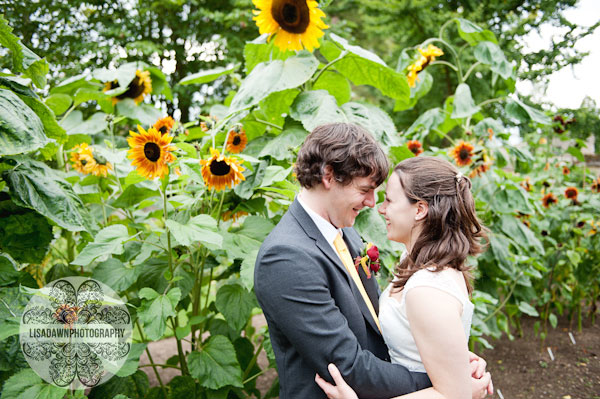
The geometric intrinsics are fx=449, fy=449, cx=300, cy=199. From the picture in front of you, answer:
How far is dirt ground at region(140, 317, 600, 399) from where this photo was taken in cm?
321

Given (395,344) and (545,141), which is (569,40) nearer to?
(545,141)

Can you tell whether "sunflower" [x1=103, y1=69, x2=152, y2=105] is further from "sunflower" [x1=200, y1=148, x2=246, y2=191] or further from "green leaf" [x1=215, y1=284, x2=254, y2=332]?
"green leaf" [x1=215, y1=284, x2=254, y2=332]

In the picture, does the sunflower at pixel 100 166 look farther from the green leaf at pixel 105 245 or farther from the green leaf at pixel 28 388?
the green leaf at pixel 28 388

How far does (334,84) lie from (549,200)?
8.81ft

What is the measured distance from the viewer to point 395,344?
4.73 ft

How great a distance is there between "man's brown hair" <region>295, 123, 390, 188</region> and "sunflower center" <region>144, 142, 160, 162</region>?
0.53m

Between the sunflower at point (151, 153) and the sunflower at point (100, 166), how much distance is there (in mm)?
422

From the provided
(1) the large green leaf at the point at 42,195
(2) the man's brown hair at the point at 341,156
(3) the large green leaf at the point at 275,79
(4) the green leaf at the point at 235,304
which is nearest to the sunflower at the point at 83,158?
(1) the large green leaf at the point at 42,195

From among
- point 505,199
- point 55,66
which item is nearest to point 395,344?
point 505,199

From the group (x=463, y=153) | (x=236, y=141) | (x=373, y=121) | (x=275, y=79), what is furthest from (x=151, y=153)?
(x=463, y=153)

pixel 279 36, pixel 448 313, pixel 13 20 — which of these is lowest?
pixel 448 313

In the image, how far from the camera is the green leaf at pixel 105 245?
153 cm

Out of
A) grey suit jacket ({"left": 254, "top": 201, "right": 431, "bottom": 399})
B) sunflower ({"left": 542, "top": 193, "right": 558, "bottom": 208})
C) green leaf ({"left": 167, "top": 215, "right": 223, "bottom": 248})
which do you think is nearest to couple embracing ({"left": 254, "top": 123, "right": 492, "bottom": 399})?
grey suit jacket ({"left": 254, "top": 201, "right": 431, "bottom": 399})

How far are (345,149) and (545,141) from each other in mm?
4491
